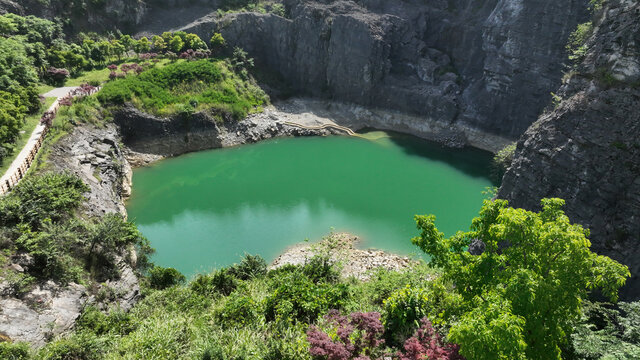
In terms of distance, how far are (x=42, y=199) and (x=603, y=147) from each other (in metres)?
30.5

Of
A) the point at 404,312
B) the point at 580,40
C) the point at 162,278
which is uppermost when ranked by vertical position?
the point at 580,40

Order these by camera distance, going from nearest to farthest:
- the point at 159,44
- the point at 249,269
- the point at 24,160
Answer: the point at 249,269 → the point at 24,160 → the point at 159,44

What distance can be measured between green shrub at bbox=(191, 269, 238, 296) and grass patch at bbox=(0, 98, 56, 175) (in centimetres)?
1555

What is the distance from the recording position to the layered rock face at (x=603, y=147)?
19.0 metres

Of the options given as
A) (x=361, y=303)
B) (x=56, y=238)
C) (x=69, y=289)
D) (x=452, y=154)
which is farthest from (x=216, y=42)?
(x=361, y=303)

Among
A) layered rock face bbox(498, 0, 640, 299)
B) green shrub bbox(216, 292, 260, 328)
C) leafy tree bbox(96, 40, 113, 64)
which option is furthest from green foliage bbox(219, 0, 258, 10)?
green shrub bbox(216, 292, 260, 328)

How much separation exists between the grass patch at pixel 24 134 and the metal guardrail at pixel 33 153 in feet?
1.51

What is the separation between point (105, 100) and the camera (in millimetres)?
40531

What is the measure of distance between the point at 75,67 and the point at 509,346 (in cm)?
5284

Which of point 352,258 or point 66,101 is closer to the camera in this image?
point 352,258

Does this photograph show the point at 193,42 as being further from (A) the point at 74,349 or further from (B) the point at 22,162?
(A) the point at 74,349

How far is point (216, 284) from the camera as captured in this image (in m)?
19.2

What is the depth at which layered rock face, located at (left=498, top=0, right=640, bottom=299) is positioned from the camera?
18984 mm

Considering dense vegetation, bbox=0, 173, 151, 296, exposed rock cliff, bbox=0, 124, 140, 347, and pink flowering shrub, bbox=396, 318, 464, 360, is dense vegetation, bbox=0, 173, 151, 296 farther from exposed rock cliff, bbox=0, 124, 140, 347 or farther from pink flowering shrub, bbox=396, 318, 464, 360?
pink flowering shrub, bbox=396, 318, 464, 360
